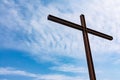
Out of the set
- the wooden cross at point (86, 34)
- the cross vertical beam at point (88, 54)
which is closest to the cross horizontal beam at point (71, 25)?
the wooden cross at point (86, 34)

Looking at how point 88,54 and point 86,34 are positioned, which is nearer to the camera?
point 88,54

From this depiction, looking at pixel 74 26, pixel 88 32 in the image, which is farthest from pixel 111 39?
pixel 74 26

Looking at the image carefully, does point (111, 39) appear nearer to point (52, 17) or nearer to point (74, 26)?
point (74, 26)

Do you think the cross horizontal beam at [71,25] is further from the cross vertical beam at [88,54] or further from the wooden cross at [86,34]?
the cross vertical beam at [88,54]

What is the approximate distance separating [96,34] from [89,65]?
1943 millimetres

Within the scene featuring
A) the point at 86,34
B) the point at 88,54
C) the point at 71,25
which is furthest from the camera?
the point at 86,34

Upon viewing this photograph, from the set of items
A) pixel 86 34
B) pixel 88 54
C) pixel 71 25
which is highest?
pixel 71 25

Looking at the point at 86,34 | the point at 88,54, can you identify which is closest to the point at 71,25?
the point at 86,34

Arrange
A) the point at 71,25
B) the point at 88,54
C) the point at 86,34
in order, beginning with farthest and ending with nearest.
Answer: the point at 86,34 → the point at 71,25 → the point at 88,54

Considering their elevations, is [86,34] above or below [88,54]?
above

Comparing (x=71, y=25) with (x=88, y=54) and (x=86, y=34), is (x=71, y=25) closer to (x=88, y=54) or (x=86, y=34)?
(x=86, y=34)

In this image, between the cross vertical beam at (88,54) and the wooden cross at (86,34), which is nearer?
the cross vertical beam at (88,54)

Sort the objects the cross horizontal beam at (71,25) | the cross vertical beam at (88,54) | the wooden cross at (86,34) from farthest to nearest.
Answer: the cross horizontal beam at (71,25), the wooden cross at (86,34), the cross vertical beam at (88,54)

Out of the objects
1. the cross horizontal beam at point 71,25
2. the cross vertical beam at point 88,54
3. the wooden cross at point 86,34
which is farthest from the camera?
the cross horizontal beam at point 71,25
